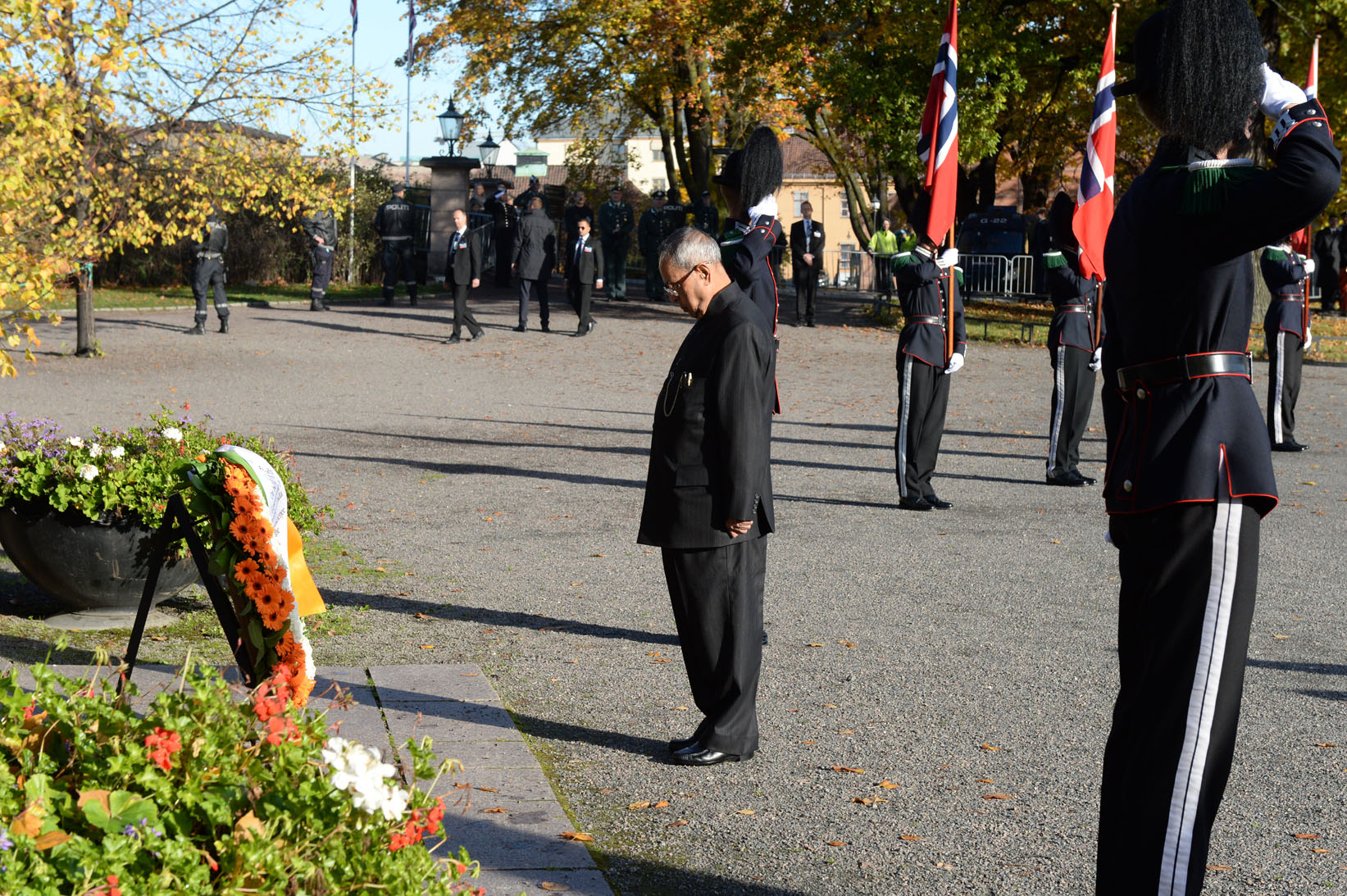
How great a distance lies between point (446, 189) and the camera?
3008cm

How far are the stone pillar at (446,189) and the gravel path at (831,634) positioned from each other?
15204 mm

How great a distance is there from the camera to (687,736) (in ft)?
16.6

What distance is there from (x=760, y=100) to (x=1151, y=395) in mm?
30805

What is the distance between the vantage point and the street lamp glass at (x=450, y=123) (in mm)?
29609

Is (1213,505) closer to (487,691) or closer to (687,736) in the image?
→ (687,736)

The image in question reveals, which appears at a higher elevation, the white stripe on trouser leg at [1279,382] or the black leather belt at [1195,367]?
the black leather belt at [1195,367]

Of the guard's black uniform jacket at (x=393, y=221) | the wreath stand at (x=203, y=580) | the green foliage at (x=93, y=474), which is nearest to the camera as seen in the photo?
the wreath stand at (x=203, y=580)

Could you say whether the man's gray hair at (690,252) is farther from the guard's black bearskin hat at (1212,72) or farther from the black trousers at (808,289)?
the black trousers at (808,289)

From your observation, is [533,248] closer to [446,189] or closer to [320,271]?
[320,271]

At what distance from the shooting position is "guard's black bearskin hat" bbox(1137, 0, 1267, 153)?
10.0ft

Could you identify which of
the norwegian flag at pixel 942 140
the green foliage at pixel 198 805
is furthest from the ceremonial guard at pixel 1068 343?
the green foliage at pixel 198 805

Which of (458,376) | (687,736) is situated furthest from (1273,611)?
→ (458,376)

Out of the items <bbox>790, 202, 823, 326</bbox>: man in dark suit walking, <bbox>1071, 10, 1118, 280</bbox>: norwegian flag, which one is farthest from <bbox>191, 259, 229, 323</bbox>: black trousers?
<bbox>1071, 10, 1118, 280</bbox>: norwegian flag

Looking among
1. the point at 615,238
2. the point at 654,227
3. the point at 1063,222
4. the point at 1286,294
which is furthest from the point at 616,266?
the point at 1063,222
